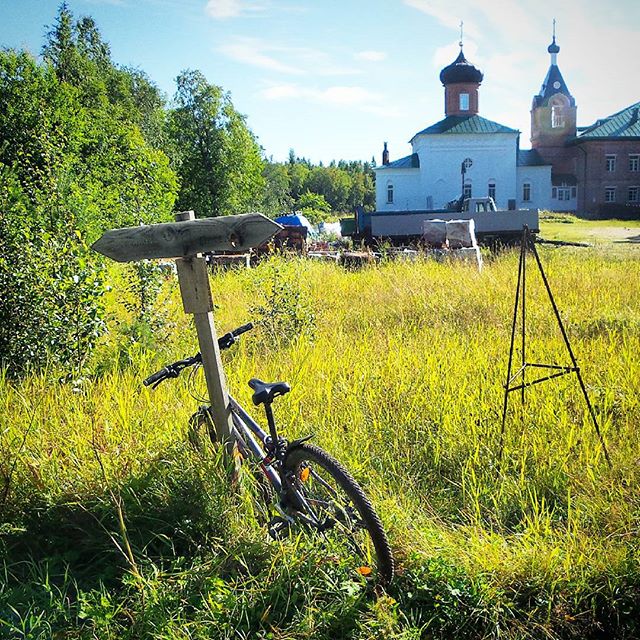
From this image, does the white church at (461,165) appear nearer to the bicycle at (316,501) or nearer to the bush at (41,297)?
the bush at (41,297)

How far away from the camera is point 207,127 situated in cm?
3316

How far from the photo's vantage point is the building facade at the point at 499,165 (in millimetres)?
48625

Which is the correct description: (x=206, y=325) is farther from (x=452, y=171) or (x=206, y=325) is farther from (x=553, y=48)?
(x=553, y=48)

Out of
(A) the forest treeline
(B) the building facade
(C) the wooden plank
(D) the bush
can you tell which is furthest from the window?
(C) the wooden plank

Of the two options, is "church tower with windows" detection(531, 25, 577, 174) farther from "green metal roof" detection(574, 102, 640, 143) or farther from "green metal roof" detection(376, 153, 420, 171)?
"green metal roof" detection(376, 153, 420, 171)

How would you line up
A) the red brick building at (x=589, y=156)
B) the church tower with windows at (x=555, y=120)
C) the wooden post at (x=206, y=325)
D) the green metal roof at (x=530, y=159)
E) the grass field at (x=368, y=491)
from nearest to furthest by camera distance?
the grass field at (x=368, y=491), the wooden post at (x=206, y=325), the red brick building at (x=589, y=156), the green metal roof at (x=530, y=159), the church tower with windows at (x=555, y=120)

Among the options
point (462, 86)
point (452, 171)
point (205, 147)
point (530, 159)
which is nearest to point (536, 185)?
point (530, 159)

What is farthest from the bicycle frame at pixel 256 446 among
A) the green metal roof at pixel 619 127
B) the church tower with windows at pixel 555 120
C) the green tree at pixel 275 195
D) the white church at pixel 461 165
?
the church tower with windows at pixel 555 120

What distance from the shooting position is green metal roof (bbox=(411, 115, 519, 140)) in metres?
48.5

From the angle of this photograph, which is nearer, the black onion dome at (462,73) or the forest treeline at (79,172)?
the forest treeline at (79,172)

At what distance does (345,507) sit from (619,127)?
185 feet

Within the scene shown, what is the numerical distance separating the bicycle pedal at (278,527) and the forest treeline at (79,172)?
275cm

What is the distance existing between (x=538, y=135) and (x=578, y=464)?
2200 inches

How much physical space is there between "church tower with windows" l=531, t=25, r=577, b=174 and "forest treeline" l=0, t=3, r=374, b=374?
28.6 meters
